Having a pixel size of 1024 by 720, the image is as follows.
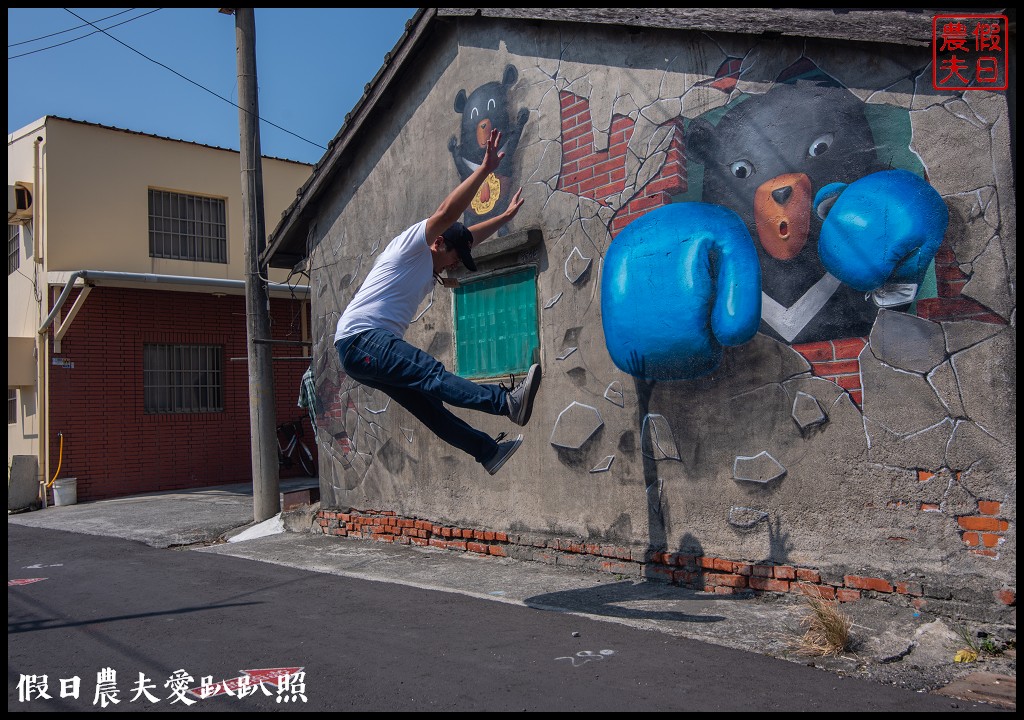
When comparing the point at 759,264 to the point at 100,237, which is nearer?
the point at 759,264

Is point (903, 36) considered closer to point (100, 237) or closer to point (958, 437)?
point (958, 437)

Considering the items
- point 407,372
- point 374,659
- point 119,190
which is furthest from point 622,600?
point 119,190

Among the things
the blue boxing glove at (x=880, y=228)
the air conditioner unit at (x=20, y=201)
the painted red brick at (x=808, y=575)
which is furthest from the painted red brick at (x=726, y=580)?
the air conditioner unit at (x=20, y=201)

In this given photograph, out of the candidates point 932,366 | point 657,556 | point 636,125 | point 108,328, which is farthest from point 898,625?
point 108,328

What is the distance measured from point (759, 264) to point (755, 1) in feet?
5.53

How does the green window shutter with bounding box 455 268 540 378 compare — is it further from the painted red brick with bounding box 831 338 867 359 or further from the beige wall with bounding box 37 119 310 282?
the beige wall with bounding box 37 119 310 282

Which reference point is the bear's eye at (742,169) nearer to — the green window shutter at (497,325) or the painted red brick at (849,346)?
the painted red brick at (849,346)

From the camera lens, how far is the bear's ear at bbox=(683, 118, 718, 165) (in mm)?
5961

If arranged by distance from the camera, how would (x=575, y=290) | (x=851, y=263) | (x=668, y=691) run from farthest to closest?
1. (x=575, y=290)
2. (x=851, y=263)
3. (x=668, y=691)

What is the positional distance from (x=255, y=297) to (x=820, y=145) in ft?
23.5

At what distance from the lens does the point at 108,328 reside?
51.0 feet

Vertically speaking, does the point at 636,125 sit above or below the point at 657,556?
above

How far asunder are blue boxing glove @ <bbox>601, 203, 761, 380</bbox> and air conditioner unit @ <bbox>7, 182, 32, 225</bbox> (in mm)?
13153

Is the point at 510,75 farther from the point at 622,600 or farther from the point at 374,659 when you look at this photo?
the point at 374,659
